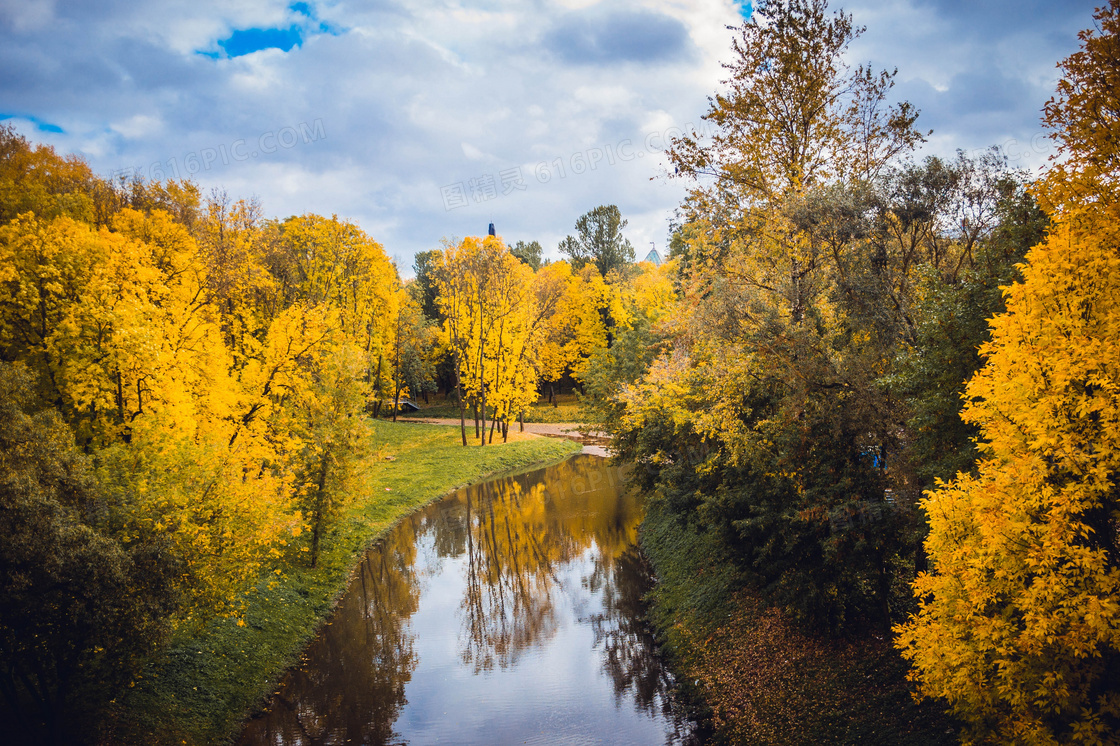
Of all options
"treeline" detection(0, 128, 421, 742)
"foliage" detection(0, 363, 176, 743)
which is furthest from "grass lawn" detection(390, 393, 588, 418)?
"foliage" detection(0, 363, 176, 743)

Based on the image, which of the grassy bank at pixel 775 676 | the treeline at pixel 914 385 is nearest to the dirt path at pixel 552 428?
the treeline at pixel 914 385

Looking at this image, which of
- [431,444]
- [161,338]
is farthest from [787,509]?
[431,444]

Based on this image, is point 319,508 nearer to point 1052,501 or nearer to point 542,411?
point 1052,501

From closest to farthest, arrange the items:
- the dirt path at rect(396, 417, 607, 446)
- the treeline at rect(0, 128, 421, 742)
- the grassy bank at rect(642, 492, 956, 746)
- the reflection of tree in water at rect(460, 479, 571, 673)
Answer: the treeline at rect(0, 128, 421, 742) → the grassy bank at rect(642, 492, 956, 746) → the reflection of tree in water at rect(460, 479, 571, 673) → the dirt path at rect(396, 417, 607, 446)

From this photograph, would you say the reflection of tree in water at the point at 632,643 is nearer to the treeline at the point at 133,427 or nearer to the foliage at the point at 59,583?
the treeline at the point at 133,427

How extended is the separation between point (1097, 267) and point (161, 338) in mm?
18586

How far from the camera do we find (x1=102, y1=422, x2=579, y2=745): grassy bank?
40.0 ft

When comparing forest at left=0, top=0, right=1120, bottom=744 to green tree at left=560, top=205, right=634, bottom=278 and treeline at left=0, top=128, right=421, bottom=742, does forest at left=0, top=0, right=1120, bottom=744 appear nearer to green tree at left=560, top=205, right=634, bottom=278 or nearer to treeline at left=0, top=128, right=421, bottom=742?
treeline at left=0, top=128, right=421, bottom=742

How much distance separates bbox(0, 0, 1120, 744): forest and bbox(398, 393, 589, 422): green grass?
35374 millimetres

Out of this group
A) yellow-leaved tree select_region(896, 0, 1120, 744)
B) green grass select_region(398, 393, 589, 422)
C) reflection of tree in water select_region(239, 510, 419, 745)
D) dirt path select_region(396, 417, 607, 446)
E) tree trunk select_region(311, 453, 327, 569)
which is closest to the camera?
yellow-leaved tree select_region(896, 0, 1120, 744)

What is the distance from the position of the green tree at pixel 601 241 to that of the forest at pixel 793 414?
158 feet

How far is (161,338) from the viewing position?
49.9ft

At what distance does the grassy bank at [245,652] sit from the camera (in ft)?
40.0

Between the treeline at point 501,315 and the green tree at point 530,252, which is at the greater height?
the green tree at point 530,252
